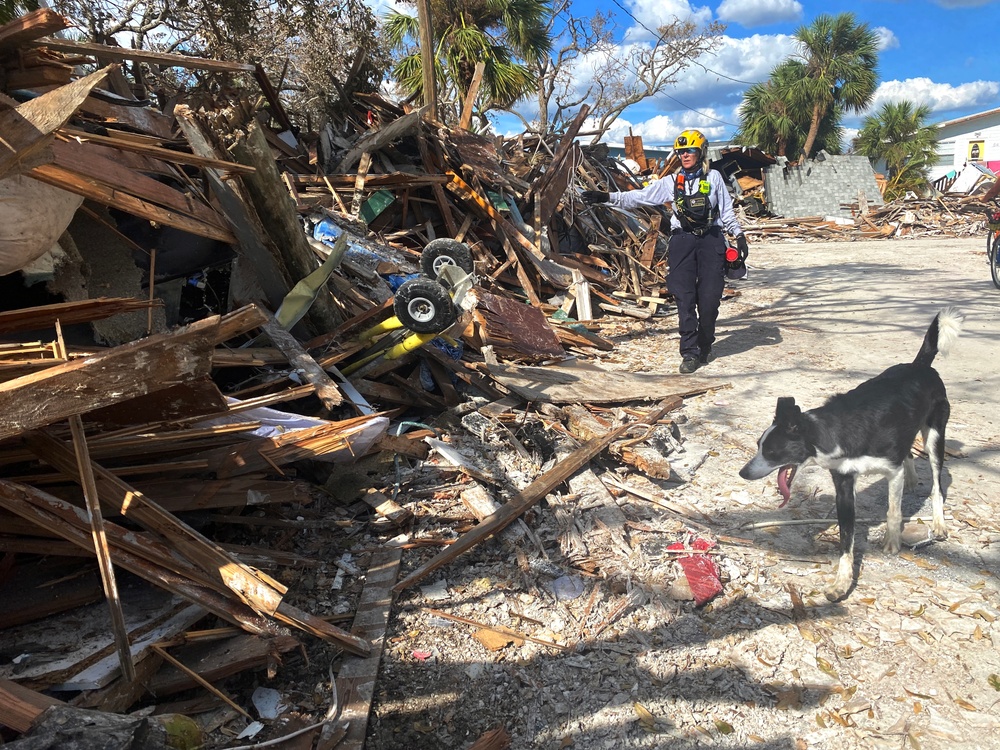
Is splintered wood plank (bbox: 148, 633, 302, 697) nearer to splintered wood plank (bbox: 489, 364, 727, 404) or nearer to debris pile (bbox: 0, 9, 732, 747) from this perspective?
debris pile (bbox: 0, 9, 732, 747)

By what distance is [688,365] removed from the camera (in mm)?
6887

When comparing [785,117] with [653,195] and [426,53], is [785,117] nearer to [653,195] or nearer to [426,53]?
[426,53]

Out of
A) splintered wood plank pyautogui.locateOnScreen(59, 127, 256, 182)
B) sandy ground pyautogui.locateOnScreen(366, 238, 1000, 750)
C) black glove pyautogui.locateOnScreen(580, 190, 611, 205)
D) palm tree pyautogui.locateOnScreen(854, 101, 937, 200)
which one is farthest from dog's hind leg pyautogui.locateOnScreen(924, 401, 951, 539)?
palm tree pyautogui.locateOnScreen(854, 101, 937, 200)

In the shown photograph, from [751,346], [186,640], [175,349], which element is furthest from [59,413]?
[751,346]

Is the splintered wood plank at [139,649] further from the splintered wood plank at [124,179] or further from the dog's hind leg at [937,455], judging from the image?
the dog's hind leg at [937,455]

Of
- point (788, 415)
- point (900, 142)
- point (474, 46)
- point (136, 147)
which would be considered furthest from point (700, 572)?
point (900, 142)

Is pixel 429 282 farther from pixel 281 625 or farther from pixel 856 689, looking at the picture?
pixel 856 689

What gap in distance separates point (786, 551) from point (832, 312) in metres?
6.66

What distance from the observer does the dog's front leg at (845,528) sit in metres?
3.24

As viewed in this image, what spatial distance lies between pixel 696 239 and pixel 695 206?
1.28 feet

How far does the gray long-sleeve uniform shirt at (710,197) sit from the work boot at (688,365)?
56.3 inches

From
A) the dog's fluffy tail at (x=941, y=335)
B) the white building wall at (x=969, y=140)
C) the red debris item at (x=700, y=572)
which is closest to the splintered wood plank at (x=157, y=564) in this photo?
the red debris item at (x=700, y=572)

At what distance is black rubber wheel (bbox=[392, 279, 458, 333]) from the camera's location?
178 inches

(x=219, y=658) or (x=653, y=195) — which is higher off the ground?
(x=653, y=195)
